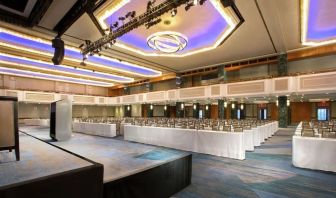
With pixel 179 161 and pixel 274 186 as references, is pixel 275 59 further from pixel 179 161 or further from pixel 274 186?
pixel 179 161

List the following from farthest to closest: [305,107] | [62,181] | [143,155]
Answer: [305,107]
[143,155]
[62,181]

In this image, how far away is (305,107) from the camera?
683 inches

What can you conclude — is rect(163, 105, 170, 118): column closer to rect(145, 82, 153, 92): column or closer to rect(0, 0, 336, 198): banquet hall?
rect(145, 82, 153, 92): column

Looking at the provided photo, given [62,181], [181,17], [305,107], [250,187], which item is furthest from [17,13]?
[305,107]

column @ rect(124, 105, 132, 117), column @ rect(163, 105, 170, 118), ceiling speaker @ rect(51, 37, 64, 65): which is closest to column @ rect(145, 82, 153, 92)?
column @ rect(163, 105, 170, 118)

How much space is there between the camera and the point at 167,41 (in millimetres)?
9750

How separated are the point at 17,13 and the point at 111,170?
286 inches

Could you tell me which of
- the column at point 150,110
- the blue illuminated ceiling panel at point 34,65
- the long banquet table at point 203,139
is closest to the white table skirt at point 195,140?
the long banquet table at point 203,139

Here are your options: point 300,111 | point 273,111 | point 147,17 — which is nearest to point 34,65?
point 147,17

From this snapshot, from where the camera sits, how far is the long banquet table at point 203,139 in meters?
5.09

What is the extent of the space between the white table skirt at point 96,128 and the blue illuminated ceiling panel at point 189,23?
14.7 feet

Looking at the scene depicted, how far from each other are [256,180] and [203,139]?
229 cm

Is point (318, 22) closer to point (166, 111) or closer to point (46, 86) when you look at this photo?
point (166, 111)

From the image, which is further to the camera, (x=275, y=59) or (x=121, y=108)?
(x=121, y=108)
